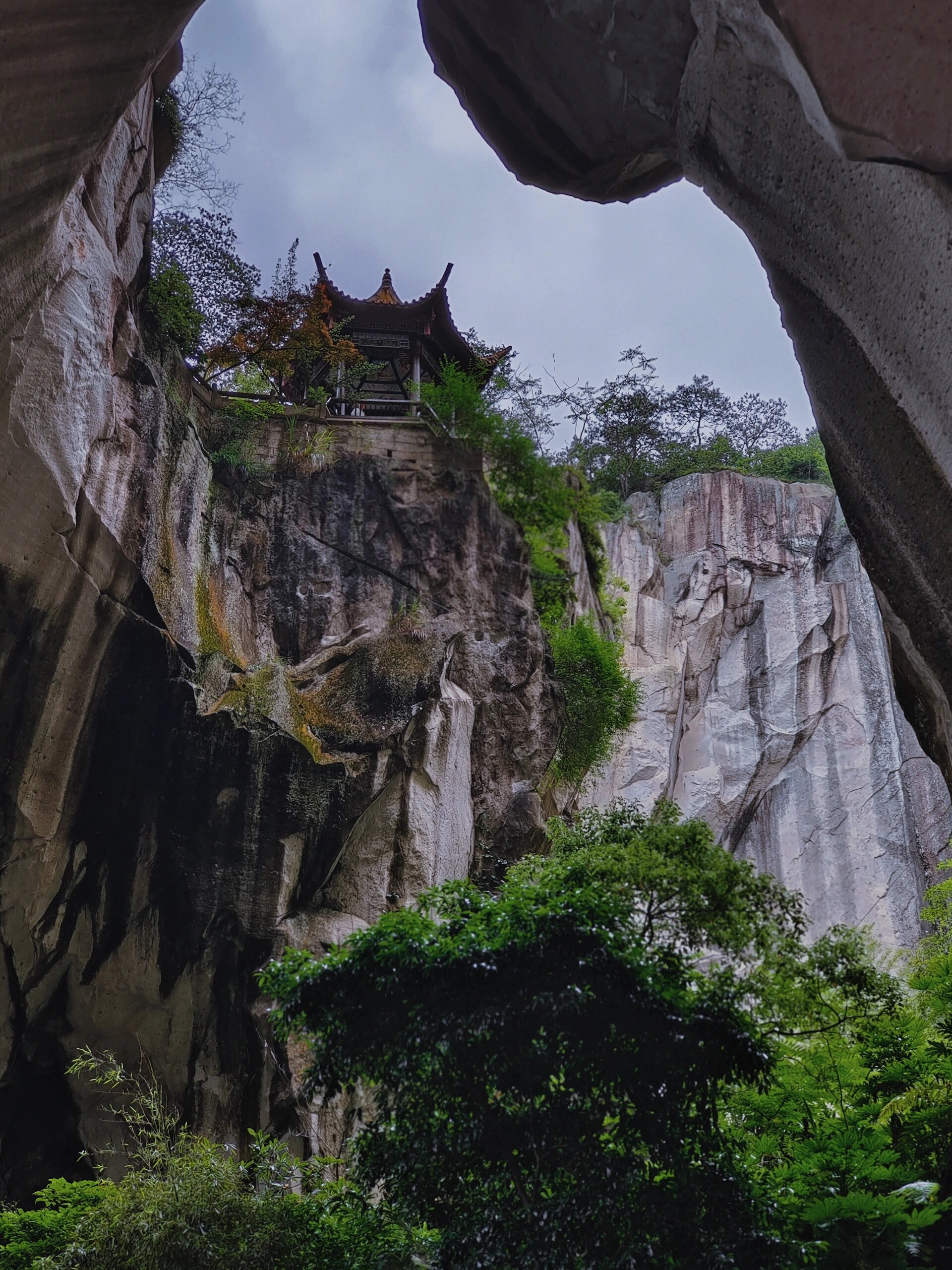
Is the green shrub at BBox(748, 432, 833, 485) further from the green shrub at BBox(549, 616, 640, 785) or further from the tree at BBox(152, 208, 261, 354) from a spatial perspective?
the tree at BBox(152, 208, 261, 354)

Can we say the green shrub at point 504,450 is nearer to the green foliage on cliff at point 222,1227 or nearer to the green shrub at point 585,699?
→ the green shrub at point 585,699

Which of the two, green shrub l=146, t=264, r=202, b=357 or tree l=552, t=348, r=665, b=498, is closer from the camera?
green shrub l=146, t=264, r=202, b=357

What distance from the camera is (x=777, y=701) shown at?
19.9m

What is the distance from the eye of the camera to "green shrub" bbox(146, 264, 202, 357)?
36.2 feet

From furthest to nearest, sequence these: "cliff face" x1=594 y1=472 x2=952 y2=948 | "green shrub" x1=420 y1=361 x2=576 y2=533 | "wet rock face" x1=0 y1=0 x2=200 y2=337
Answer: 1. "cliff face" x1=594 y1=472 x2=952 y2=948
2. "green shrub" x1=420 y1=361 x2=576 y2=533
3. "wet rock face" x1=0 y1=0 x2=200 y2=337

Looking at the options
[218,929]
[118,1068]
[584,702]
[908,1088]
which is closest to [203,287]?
[584,702]

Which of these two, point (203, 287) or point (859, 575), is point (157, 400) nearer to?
point (203, 287)

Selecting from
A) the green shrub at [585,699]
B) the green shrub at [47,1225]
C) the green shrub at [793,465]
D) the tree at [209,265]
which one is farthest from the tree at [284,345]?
the green shrub at [793,465]

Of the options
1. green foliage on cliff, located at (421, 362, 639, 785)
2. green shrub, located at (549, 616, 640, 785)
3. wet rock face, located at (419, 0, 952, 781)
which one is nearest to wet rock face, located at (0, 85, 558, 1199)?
green shrub, located at (549, 616, 640, 785)

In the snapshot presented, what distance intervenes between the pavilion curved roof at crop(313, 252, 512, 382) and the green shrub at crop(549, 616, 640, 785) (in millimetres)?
4178

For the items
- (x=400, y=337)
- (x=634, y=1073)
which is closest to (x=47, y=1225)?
(x=634, y=1073)

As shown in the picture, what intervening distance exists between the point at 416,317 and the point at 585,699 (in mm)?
6217

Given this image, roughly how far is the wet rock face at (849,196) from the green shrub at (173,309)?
5846 mm

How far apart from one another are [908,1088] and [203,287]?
11408mm
